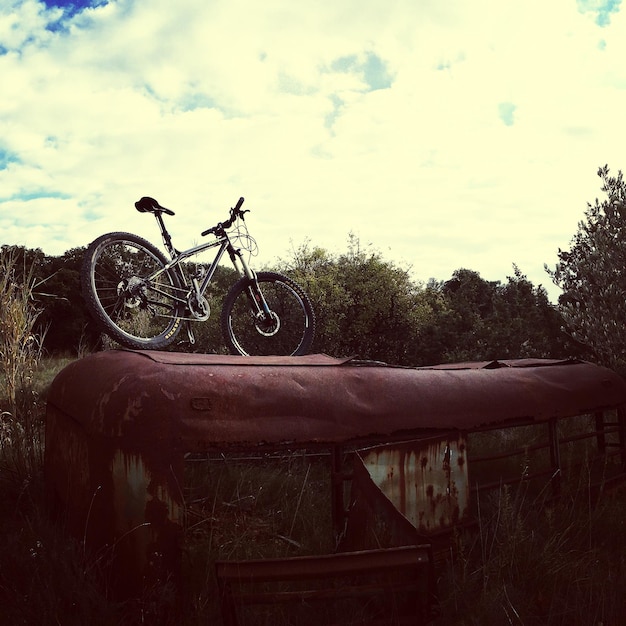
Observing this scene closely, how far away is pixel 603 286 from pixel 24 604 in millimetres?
7938

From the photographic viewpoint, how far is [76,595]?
3111 millimetres

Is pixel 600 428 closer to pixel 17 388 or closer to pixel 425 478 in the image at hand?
pixel 425 478

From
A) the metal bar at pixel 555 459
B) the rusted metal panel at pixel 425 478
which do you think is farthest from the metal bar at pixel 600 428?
the rusted metal panel at pixel 425 478

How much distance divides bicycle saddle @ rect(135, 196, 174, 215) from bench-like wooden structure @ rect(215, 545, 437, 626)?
3.23m

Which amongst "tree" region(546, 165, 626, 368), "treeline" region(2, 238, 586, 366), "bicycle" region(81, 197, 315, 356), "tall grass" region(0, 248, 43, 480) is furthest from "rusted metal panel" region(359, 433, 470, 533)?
"treeline" region(2, 238, 586, 366)

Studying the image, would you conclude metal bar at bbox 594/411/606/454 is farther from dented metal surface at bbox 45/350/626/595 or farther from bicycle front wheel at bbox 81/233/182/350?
bicycle front wheel at bbox 81/233/182/350

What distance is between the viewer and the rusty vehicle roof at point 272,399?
10.8 feet

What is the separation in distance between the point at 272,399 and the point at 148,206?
2.57 meters

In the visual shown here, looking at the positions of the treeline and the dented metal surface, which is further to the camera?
the treeline

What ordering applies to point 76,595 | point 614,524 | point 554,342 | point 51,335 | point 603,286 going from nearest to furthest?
point 76,595 < point 614,524 < point 603,286 < point 554,342 < point 51,335

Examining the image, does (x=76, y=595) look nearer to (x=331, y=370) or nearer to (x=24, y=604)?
(x=24, y=604)

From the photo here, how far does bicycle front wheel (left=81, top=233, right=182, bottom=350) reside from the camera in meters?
4.78

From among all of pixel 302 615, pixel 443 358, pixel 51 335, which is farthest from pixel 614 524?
pixel 51 335

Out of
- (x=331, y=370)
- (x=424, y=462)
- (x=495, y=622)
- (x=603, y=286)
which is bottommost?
(x=495, y=622)
